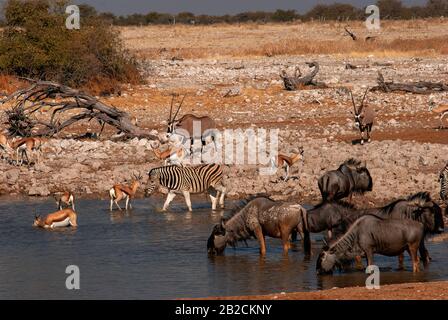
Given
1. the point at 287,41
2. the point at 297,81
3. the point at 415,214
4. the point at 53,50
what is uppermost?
the point at 53,50

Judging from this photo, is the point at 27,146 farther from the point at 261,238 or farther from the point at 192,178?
the point at 261,238

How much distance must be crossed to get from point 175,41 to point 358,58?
1757 centimetres

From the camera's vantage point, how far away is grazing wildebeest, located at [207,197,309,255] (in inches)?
487

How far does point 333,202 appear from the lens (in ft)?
41.0

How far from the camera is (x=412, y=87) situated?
2844 cm

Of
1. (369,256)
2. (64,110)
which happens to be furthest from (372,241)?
(64,110)

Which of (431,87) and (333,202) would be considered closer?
(333,202)

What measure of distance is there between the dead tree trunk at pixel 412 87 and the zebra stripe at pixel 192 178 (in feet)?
43.8

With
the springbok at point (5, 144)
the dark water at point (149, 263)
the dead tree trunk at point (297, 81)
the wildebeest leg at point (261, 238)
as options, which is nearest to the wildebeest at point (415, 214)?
the dark water at point (149, 263)

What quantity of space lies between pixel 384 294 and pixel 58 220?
6451 mm

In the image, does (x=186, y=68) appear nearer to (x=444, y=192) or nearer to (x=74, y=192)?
(x=74, y=192)

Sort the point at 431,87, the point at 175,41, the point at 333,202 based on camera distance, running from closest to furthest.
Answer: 1. the point at 333,202
2. the point at 431,87
3. the point at 175,41

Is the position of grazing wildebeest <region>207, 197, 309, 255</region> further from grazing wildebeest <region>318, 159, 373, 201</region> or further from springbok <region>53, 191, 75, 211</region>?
springbok <region>53, 191, 75, 211</region>

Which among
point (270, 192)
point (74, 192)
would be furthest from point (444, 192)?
point (74, 192)
